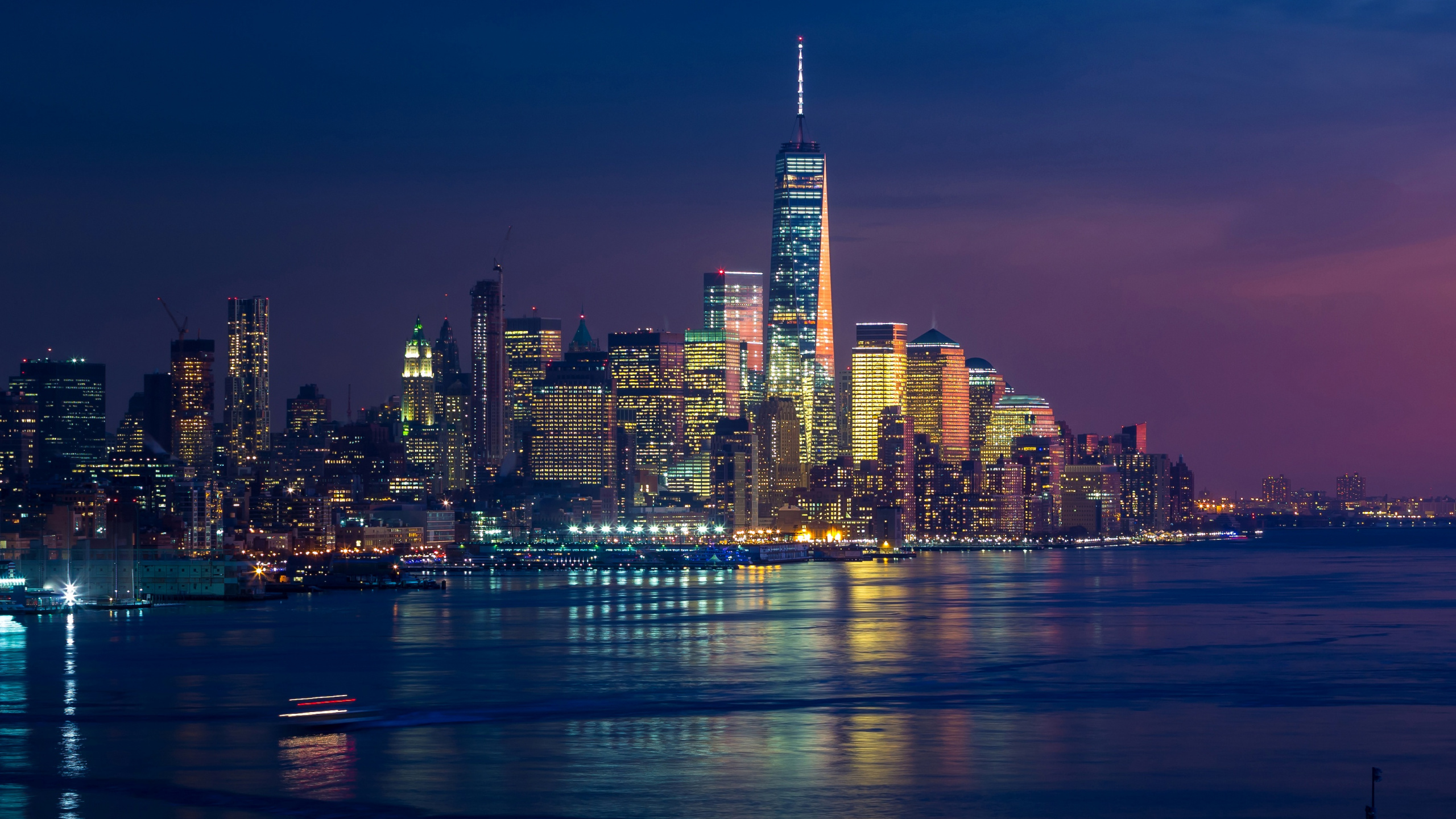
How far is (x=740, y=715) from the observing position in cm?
6016

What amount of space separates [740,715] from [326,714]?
14.5 metres

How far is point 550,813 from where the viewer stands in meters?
41.7

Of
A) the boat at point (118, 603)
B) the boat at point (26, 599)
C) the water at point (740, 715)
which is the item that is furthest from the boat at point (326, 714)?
the boat at point (118, 603)

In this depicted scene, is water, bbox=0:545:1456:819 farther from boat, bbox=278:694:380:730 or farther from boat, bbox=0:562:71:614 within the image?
boat, bbox=0:562:71:614

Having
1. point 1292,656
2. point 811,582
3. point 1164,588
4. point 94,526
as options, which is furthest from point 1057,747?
point 94,526

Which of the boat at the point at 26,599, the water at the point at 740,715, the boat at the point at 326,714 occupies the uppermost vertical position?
the boat at the point at 26,599

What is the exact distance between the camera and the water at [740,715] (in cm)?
4416

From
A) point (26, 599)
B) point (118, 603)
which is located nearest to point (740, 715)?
point (26, 599)

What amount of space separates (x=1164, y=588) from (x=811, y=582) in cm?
3769

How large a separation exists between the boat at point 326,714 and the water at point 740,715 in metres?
1.16

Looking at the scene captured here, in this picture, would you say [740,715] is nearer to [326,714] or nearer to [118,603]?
[326,714]

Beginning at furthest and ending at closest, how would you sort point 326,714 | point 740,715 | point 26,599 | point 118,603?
point 118,603 < point 26,599 < point 740,715 < point 326,714

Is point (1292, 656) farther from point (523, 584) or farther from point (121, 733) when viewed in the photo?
point (523, 584)

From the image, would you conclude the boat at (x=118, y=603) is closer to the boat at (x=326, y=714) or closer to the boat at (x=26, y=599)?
the boat at (x=26, y=599)
